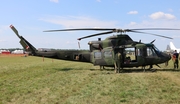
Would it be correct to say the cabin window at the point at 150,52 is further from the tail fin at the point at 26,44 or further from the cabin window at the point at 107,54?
the tail fin at the point at 26,44

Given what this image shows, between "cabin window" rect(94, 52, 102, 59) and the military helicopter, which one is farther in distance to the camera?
"cabin window" rect(94, 52, 102, 59)

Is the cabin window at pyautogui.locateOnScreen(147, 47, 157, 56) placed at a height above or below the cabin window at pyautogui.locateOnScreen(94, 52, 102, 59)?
above

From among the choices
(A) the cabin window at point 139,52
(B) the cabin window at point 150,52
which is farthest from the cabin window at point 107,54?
(B) the cabin window at point 150,52

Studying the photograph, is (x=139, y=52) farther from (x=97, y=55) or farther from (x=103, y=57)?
(x=97, y=55)

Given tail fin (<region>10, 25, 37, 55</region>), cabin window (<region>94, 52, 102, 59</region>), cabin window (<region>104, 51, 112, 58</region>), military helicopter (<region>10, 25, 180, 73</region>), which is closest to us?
military helicopter (<region>10, 25, 180, 73</region>)

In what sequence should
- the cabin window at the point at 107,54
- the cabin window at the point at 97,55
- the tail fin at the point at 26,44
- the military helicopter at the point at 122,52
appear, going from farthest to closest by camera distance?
the tail fin at the point at 26,44 → the cabin window at the point at 97,55 → the cabin window at the point at 107,54 → the military helicopter at the point at 122,52

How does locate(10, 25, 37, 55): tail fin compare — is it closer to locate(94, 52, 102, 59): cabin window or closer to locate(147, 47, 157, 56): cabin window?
locate(94, 52, 102, 59): cabin window

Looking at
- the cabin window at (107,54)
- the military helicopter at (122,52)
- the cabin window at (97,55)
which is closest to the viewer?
the military helicopter at (122,52)

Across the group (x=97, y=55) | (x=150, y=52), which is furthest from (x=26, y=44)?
(x=150, y=52)

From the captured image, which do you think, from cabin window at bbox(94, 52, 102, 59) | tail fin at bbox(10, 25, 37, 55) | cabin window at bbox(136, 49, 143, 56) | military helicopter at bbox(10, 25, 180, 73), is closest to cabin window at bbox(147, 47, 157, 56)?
military helicopter at bbox(10, 25, 180, 73)

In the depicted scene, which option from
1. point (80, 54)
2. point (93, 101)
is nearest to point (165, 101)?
point (93, 101)

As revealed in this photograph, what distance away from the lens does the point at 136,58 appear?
16781 mm

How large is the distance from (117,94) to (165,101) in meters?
1.83

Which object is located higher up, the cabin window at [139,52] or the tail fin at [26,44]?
the tail fin at [26,44]
